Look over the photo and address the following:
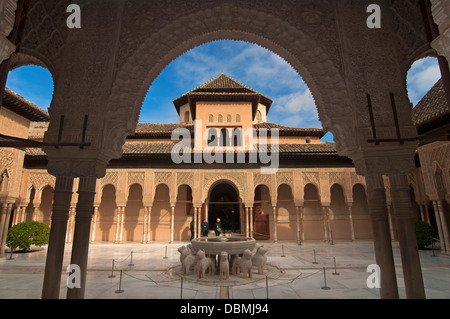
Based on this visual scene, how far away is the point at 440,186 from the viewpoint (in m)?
11.1

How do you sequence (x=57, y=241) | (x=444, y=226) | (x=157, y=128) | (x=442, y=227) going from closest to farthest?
(x=57, y=241)
(x=444, y=226)
(x=442, y=227)
(x=157, y=128)

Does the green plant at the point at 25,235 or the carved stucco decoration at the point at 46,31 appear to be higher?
the carved stucco decoration at the point at 46,31

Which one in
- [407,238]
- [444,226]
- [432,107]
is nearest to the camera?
[407,238]

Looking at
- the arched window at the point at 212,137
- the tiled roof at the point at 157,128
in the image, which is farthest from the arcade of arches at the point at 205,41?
the tiled roof at the point at 157,128

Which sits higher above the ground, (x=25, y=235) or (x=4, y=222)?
(x=4, y=222)

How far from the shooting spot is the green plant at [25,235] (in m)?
11.6

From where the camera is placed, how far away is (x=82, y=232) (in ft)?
13.1

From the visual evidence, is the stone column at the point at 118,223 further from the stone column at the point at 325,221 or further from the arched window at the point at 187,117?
the stone column at the point at 325,221

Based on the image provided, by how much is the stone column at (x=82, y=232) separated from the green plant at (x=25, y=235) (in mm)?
10626

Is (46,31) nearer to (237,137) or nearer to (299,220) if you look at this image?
(237,137)

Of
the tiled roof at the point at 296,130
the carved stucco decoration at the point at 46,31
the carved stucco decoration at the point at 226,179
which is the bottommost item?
the carved stucco decoration at the point at 226,179

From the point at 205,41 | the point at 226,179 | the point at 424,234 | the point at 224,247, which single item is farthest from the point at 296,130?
the point at 205,41

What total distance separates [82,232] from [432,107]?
517 inches
